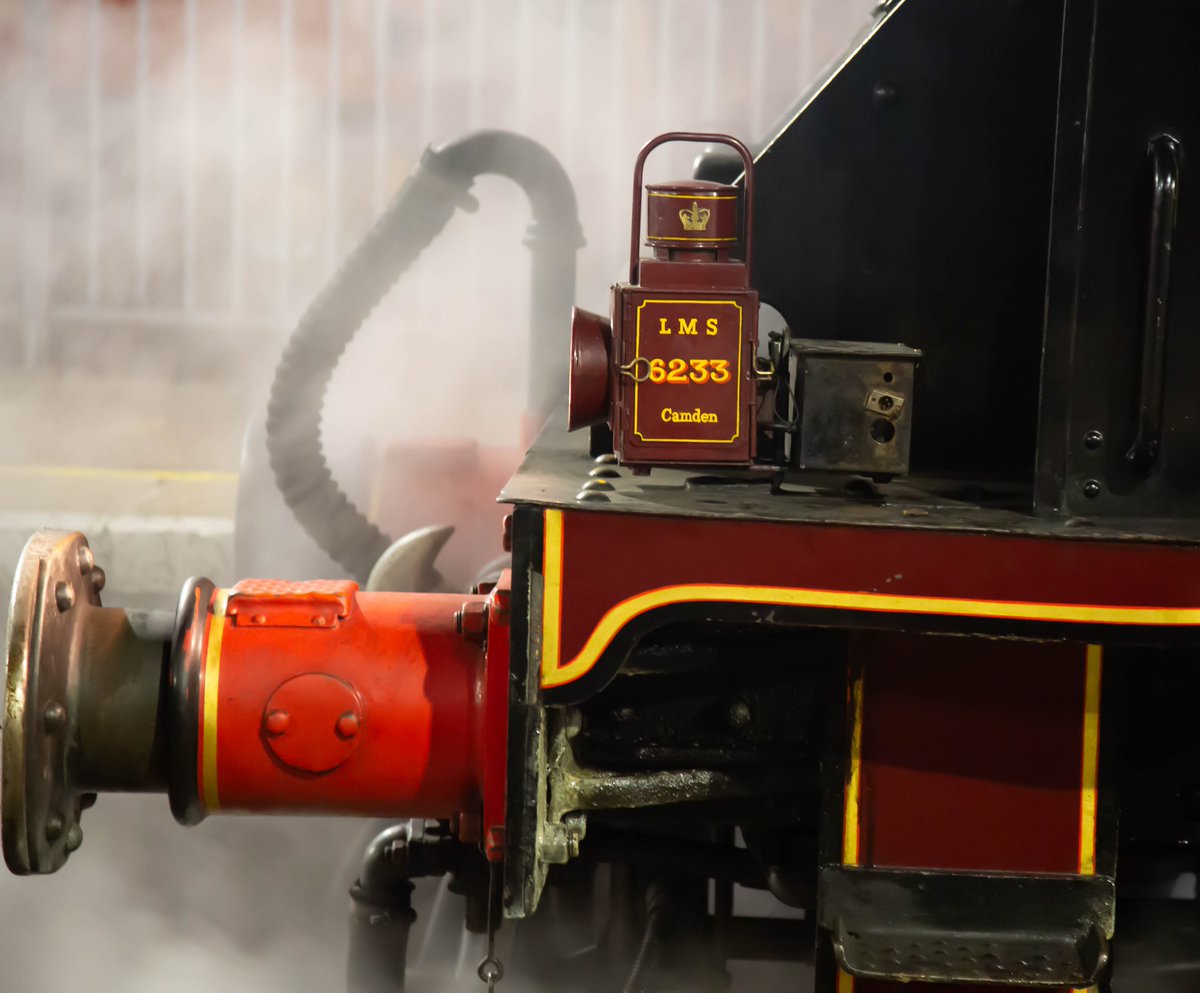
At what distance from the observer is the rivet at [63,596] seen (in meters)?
1.86

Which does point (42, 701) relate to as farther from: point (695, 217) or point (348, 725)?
point (695, 217)

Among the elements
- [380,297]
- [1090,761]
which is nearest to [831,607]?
[1090,761]

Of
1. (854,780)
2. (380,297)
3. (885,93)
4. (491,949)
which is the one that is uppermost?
(885,93)

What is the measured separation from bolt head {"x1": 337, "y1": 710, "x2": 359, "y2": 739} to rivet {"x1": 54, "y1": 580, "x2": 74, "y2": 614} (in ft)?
1.29

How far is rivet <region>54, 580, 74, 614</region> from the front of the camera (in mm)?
1864

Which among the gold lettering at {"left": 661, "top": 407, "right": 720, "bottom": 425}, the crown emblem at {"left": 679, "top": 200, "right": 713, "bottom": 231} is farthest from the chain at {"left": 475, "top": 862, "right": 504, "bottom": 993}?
the crown emblem at {"left": 679, "top": 200, "right": 713, "bottom": 231}

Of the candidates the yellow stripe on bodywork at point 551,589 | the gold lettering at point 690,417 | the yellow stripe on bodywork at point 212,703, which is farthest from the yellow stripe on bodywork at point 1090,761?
the yellow stripe on bodywork at point 212,703

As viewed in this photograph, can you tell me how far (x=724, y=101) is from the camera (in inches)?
177

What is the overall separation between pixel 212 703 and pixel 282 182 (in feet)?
10.5

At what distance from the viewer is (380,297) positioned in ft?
12.5

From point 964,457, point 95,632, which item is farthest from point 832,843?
point 95,632

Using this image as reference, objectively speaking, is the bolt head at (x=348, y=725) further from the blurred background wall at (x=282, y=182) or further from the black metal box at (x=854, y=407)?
the blurred background wall at (x=282, y=182)

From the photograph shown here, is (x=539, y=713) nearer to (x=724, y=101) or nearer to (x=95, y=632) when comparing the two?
(x=95, y=632)

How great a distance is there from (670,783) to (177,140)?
10.9ft
